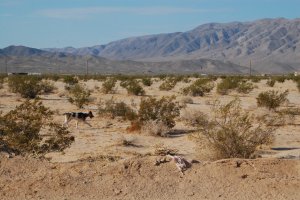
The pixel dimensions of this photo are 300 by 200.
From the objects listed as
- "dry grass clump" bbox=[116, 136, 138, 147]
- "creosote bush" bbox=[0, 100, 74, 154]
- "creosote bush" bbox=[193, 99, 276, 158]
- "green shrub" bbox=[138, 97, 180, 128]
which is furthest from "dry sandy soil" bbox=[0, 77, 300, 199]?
"green shrub" bbox=[138, 97, 180, 128]

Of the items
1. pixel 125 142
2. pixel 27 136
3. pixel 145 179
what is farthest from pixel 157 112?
pixel 145 179

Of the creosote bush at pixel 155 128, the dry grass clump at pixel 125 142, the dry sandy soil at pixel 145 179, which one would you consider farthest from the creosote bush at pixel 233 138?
the creosote bush at pixel 155 128

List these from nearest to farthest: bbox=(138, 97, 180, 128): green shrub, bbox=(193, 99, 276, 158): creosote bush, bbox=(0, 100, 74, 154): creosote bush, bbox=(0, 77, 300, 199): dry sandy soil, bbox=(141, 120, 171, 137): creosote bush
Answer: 1. bbox=(0, 77, 300, 199): dry sandy soil
2. bbox=(0, 100, 74, 154): creosote bush
3. bbox=(193, 99, 276, 158): creosote bush
4. bbox=(141, 120, 171, 137): creosote bush
5. bbox=(138, 97, 180, 128): green shrub

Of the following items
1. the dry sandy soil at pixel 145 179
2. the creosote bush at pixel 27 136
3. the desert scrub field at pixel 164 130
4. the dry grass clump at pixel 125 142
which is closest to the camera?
the dry sandy soil at pixel 145 179

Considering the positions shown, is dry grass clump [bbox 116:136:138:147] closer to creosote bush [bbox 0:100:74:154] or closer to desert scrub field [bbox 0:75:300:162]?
desert scrub field [bbox 0:75:300:162]

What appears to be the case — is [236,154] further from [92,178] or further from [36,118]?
[36,118]

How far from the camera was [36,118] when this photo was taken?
15078mm

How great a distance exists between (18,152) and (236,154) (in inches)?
211

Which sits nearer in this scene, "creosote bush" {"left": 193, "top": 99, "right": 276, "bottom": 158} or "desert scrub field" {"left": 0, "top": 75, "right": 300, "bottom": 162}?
"creosote bush" {"left": 193, "top": 99, "right": 276, "bottom": 158}

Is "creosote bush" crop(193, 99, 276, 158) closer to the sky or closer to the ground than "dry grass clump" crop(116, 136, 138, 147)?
closer to the sky

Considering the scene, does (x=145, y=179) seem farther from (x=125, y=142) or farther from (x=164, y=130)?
(x=164, y=130)

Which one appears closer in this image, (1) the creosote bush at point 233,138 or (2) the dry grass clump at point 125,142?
(1) the creosote bush at point 233,138

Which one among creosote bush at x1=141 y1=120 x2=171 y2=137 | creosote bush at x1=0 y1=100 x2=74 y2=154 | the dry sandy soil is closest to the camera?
the dry sandy soil

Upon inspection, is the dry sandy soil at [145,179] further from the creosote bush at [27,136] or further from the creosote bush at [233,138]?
the creosote bush at [233,138]
